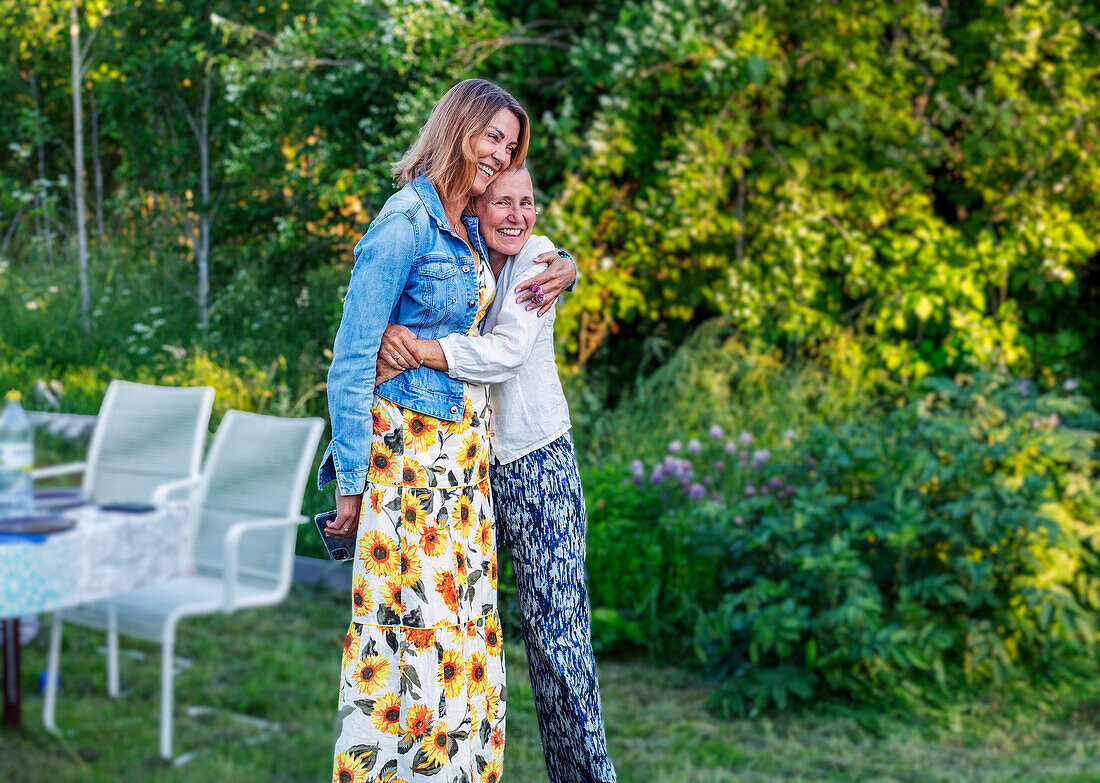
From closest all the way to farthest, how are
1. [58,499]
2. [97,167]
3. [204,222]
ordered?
[58,499] → [204,222] → [97,167]

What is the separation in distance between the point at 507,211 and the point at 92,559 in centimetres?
170

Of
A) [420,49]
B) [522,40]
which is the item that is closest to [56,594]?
[420,49]

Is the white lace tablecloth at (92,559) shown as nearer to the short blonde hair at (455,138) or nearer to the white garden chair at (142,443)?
the white garden chair at (142,443)

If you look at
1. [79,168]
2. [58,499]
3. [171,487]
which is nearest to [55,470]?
[171,487]

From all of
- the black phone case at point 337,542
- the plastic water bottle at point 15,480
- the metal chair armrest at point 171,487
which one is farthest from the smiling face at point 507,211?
the metal chair armrest at point 171,487

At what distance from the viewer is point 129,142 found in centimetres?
741

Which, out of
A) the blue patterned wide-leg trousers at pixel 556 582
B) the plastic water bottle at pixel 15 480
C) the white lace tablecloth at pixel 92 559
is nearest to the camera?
the blue patterned wide-leg trousers at pixel 556 582

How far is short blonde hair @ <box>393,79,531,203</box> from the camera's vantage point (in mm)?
1921

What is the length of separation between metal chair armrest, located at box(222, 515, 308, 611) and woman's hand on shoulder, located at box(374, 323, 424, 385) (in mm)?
1642

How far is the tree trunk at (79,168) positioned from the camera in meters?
7.08

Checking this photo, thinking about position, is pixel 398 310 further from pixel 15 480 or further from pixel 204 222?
pixel 204 222

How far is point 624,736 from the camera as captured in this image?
337 cm

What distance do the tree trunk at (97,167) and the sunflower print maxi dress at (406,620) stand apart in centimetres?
643

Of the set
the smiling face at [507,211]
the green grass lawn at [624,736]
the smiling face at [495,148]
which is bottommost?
the green grass lawn at [624,736]
